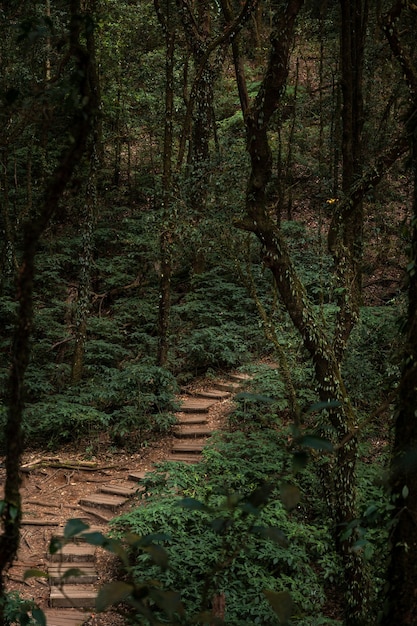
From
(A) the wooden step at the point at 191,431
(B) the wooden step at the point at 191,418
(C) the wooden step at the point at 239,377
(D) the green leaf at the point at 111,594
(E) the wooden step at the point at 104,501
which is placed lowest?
(E) the wooden step at the point at 104,501

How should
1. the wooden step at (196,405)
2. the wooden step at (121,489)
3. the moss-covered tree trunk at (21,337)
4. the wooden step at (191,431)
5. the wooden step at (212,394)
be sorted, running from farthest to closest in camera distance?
the wooden step at (212,394), the wooden step at (196,405), the wooden step at (191,431), the wooden step at (121,489), the moss-covered tree trunk at (21,337)

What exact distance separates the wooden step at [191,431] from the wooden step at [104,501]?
5.63 ft

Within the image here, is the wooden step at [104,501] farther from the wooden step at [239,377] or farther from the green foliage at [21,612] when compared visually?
the wooden step at [239,377]

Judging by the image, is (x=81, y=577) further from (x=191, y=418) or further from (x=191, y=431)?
(x=191, y=418)

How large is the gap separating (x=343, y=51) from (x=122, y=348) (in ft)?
19.8

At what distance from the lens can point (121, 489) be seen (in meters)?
7.78

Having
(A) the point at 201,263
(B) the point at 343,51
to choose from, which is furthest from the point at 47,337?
(B) the point at 343,51

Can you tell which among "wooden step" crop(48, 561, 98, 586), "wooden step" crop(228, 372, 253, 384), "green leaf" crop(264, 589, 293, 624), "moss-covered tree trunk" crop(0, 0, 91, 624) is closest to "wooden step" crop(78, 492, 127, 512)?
"wooden step" crop(48, 561, 98, 586)

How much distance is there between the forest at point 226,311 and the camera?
6.64 feet

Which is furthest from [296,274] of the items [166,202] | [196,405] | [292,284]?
[196,405]

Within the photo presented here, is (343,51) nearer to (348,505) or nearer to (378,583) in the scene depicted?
(348,505)

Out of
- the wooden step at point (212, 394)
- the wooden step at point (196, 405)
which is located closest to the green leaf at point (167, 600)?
the wooden step at point (196, 405)

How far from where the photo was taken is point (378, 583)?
5.62 meters

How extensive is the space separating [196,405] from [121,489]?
93.5 inches
